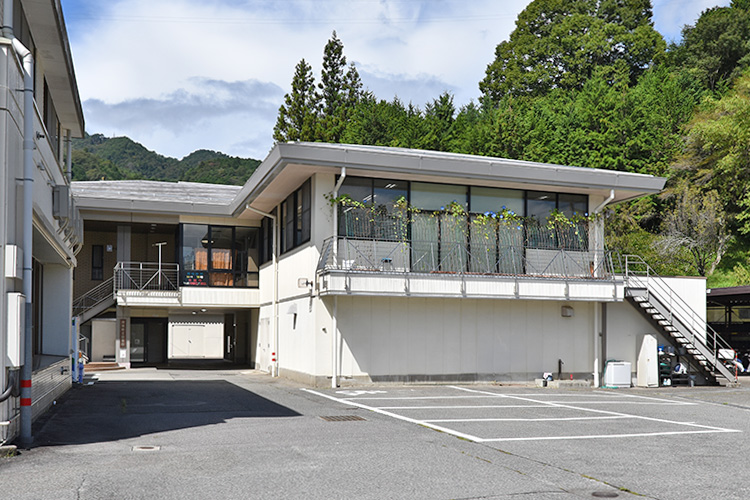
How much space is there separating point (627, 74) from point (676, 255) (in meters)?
20.5

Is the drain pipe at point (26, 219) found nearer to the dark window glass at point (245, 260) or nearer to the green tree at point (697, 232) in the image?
the dark window glass at point (245, 260)

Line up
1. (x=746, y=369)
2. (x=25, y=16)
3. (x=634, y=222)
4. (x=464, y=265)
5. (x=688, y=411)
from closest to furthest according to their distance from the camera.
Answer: (x=25, y=16)
(x=688, y=411)
(x=464, y=265)
(x=746, y=369)
(x=634, y=222)

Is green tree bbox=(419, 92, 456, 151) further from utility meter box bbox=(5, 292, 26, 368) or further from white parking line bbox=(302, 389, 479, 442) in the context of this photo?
utility meter box bbox=(5, 292, 26, 368)

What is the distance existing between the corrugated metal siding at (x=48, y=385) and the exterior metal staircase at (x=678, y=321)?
15123 mm

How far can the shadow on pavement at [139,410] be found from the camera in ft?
35.5

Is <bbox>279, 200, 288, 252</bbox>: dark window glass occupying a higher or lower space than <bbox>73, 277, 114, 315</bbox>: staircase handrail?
higher

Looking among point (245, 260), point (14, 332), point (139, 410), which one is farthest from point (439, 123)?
point (14, 332)

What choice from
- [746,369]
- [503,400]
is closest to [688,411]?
[503,400]

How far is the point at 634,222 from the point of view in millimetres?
39938

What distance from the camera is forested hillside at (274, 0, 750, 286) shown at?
37844 millimetres

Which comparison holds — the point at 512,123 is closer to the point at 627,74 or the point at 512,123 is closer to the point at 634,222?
the point at 634,222

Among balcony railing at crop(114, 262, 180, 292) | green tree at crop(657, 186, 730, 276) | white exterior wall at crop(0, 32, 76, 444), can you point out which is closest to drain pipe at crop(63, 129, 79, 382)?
white exterior wall at crop(0, 32, 76, 444)

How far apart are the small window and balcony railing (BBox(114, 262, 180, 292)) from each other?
2.93 metres

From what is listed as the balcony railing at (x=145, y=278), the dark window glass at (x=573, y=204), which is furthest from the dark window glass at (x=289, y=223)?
the dark window glass at (x=573, y=204)
